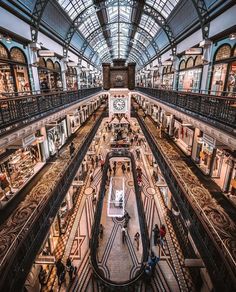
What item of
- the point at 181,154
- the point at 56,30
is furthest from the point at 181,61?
the point at 56,30

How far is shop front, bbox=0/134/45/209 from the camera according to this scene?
6891mm

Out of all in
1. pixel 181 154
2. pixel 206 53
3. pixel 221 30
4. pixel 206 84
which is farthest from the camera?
pixel 181 154

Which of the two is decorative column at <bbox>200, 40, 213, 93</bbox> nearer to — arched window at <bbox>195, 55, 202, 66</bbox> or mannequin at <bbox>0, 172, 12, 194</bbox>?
arched window at <bbox>195, 55, 202, 66</bbox>

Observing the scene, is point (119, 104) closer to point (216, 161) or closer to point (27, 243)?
point (216, 161)

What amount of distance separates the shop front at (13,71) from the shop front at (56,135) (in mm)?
2569

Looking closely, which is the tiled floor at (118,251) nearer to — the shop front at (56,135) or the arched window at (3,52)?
the shop front at (56,135)

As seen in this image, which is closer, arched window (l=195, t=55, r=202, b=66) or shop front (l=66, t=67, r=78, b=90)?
arched window (l=195, t=55, r=202, b=66)

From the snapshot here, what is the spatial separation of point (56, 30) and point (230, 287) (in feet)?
56.1

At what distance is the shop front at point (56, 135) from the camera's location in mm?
11438

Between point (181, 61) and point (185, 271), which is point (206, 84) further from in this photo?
point (185, 271)

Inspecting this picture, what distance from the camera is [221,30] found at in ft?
27.9

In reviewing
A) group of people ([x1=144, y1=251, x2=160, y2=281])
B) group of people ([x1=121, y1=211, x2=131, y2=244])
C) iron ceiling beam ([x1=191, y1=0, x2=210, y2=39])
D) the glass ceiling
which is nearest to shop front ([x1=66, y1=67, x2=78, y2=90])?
the glass ceiling

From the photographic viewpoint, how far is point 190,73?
43.3 feet

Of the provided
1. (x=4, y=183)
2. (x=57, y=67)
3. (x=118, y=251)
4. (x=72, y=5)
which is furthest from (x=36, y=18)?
(x=118, y=251)
